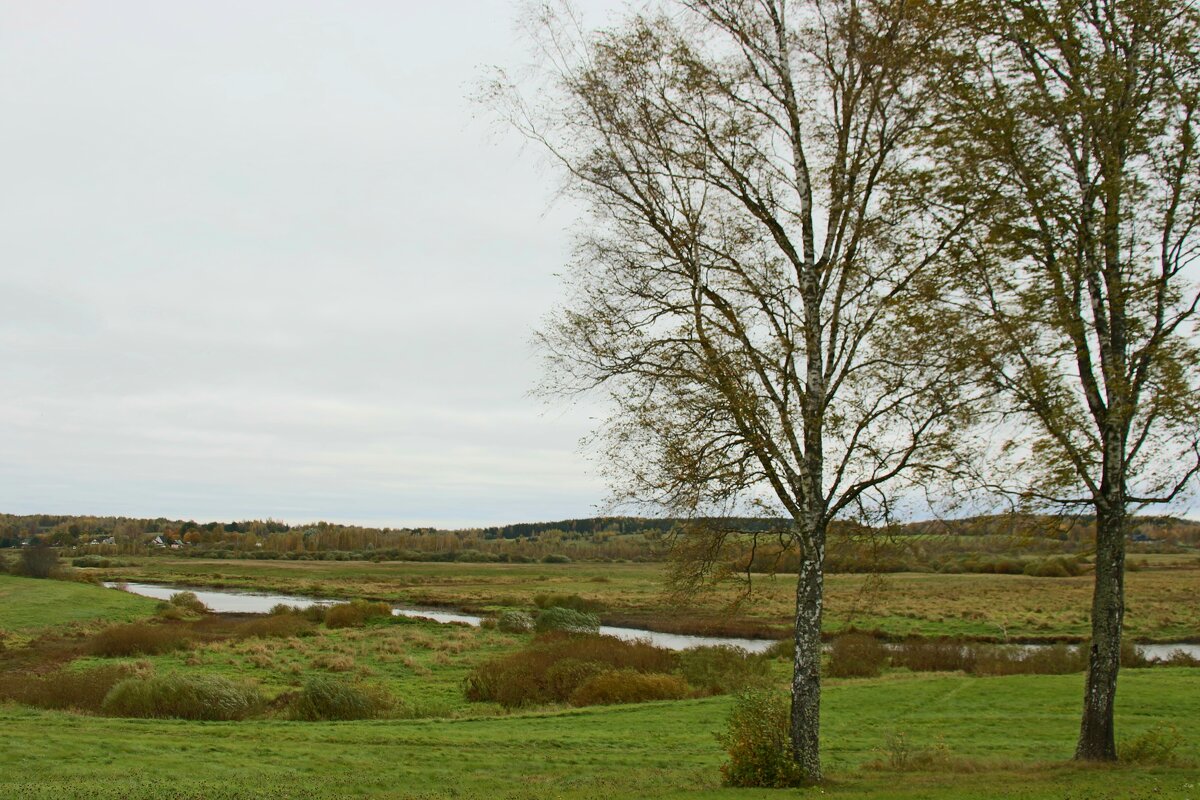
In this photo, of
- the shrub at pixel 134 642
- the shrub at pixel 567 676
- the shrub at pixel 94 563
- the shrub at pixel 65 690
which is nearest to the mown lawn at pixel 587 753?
the shrub at pixel 65 690

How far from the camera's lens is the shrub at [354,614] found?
1984 inches

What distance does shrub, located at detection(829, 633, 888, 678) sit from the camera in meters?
30.0

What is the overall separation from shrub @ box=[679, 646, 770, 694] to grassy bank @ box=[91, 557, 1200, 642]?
75.3 inches

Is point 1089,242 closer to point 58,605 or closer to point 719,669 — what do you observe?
point 719,669

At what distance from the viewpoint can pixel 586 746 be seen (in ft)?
54.2

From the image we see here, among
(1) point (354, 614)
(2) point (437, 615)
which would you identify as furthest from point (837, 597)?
(1) point (354, 614)

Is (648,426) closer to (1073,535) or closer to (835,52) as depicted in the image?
(835,52)

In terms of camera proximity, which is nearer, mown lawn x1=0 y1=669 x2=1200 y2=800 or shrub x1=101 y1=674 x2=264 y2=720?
mown lawn x1=0 y1=669 x2=1200 y2=800

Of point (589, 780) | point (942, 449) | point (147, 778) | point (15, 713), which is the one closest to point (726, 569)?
point (942, 449)

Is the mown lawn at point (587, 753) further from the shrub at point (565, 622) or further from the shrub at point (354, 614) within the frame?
the shrub at point (354, 614)

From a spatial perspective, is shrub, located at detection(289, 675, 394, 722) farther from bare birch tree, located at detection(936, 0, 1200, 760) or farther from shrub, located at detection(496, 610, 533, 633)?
shrub, located at detection(496, 610, 533, 633)

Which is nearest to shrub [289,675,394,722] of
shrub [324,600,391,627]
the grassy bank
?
the grassy bank

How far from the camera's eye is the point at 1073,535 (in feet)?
43.3

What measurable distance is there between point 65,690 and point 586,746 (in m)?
15.6
